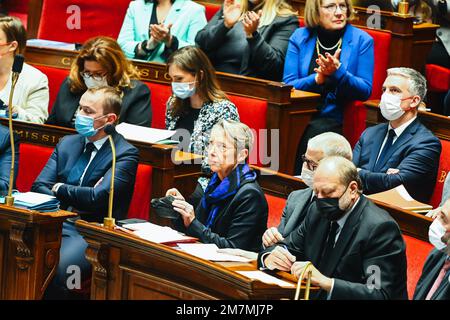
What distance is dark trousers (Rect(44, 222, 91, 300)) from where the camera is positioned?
268cm

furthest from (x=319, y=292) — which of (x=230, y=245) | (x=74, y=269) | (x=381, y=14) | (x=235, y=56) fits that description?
(x=381, y=14)

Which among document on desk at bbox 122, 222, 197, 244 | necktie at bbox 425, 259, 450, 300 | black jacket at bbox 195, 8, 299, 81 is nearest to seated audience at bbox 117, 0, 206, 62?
black jacket at bbox 195, 8, 299, 81

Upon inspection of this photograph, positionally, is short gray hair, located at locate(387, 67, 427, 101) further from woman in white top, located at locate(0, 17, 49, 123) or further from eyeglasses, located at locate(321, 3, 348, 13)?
woman in white top, located at locate(0, 17, 49, 123)

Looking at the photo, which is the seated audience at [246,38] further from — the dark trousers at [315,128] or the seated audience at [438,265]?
the seated audience at [438,265]

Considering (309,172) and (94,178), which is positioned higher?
(309,172)

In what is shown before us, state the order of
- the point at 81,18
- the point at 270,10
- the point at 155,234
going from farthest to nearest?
the point at 81,18
the point at 270,10
the point at 155,234

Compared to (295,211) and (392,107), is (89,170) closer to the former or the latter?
(295,211)

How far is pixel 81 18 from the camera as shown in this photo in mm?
4320

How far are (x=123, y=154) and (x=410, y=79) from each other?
0.87 metres

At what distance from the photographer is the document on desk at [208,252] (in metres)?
2.27

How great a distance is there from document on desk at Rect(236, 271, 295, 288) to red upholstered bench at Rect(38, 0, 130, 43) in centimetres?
233

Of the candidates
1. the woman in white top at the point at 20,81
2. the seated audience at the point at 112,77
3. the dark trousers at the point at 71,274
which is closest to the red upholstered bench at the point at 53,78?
the woman in white top at the point at 20,81

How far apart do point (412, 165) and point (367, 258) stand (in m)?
0.82

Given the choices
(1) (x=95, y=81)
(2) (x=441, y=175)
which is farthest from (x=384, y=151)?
(1) (x=95, y=81)
